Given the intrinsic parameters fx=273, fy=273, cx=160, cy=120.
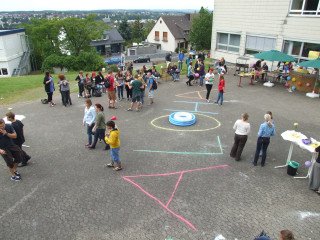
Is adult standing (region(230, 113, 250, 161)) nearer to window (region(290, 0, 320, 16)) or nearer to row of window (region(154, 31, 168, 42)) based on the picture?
window (region(290, 0, 320, 16))

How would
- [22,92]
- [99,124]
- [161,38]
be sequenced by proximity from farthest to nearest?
[161,38], [22,92], [99,124]

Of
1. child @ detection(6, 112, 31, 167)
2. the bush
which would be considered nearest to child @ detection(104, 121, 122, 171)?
child @ detection(6, 112, 31, 167)

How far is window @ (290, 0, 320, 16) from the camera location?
1925cm

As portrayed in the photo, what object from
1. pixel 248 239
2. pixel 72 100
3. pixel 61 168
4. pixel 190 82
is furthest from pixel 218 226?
pixel 190 82

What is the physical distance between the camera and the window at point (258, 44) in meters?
22.5

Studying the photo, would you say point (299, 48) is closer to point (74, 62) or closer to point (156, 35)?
point (74, 62)

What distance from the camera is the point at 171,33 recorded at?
6588 centimetres

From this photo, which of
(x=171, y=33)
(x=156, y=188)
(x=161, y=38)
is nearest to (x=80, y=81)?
(x=156, y=188)

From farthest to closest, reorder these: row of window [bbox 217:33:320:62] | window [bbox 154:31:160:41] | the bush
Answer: window [bbox 154:31:160:41]
the bush
row of window [bbox 217:33:320:62]

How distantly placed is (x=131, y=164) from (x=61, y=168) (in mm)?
2269

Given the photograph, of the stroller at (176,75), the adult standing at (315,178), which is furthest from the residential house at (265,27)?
the adult standing at (315,178)

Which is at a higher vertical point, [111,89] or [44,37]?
[44,37]

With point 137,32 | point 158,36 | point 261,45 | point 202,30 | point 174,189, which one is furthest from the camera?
point 137,32

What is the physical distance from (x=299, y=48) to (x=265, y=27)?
334 cm
